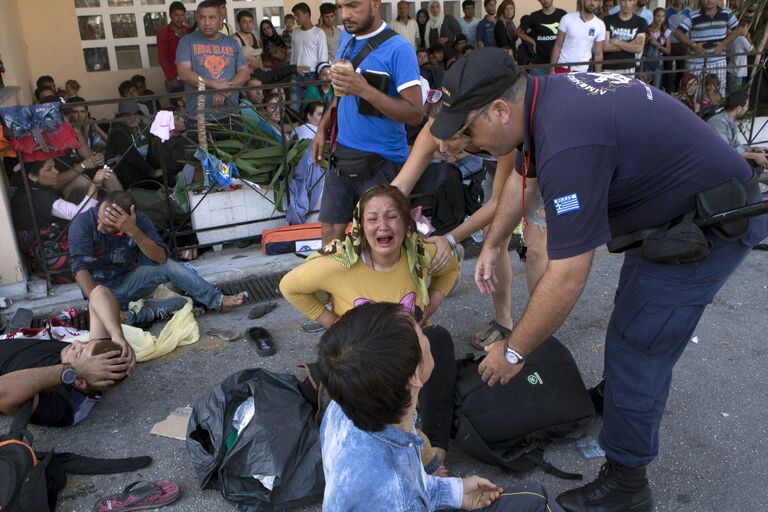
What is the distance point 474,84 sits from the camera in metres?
2.07

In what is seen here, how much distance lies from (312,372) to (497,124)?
1385 millimetres

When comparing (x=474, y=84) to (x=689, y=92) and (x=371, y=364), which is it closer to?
(x=371, y=364)

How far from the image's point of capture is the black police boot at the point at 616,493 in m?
2.54

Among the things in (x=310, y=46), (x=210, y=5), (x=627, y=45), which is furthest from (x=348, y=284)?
(x=627, y=45)

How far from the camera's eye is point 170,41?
7738 millimetres

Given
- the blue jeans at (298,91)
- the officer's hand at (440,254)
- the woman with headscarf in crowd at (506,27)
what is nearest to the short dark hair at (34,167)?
the blue jeans at (298,91)

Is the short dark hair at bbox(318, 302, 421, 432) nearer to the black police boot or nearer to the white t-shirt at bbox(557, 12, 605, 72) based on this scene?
the black police boot

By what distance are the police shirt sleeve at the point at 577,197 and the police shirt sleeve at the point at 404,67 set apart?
181 centimetres

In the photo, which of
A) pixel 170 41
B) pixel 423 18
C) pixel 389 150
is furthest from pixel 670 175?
pixel 423 18

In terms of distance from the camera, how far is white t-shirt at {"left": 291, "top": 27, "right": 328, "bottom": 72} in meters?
8.03

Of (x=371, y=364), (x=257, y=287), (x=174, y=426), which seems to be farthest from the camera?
(x=257, y=287)

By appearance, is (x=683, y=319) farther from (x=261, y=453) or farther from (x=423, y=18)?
(x=423, y=18)

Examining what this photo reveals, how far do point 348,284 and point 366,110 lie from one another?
117 cm

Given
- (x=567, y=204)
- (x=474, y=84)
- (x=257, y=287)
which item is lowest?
(x=257, y=287)
